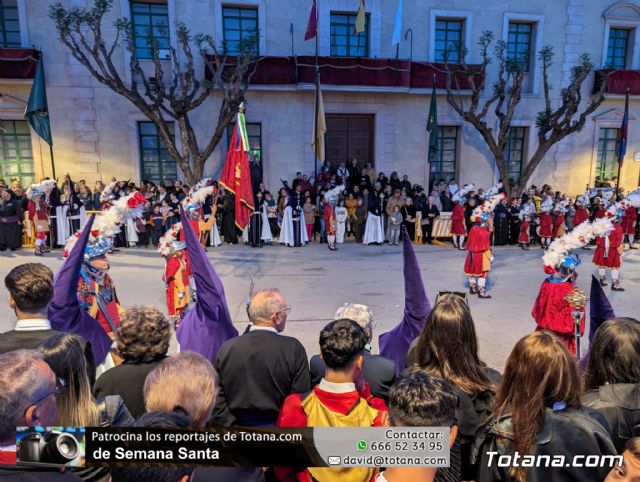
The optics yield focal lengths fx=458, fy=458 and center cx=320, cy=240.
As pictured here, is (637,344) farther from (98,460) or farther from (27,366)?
(27,366)

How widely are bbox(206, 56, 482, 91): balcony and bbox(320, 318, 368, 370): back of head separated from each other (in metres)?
16.2

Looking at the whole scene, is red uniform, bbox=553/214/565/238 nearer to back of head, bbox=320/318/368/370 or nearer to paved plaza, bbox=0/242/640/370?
paved plaza, bbox=0/242/640/370

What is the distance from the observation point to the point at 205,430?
50.3 inches

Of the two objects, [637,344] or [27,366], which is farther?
[637,344]

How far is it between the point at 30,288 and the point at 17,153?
16.8m

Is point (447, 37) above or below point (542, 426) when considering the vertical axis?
above

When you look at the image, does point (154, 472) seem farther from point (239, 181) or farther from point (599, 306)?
point (239, 181)

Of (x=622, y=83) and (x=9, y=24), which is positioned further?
(x=622, y=83)

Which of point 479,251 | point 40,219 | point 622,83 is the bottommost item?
point 40,219

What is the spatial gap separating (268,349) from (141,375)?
73 centimetres

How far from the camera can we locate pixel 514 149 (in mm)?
20062

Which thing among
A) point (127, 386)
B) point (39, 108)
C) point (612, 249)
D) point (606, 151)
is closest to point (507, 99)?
point (606, 151)

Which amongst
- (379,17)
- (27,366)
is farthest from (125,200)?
(379,17)

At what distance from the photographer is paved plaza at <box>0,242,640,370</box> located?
7.25 m
